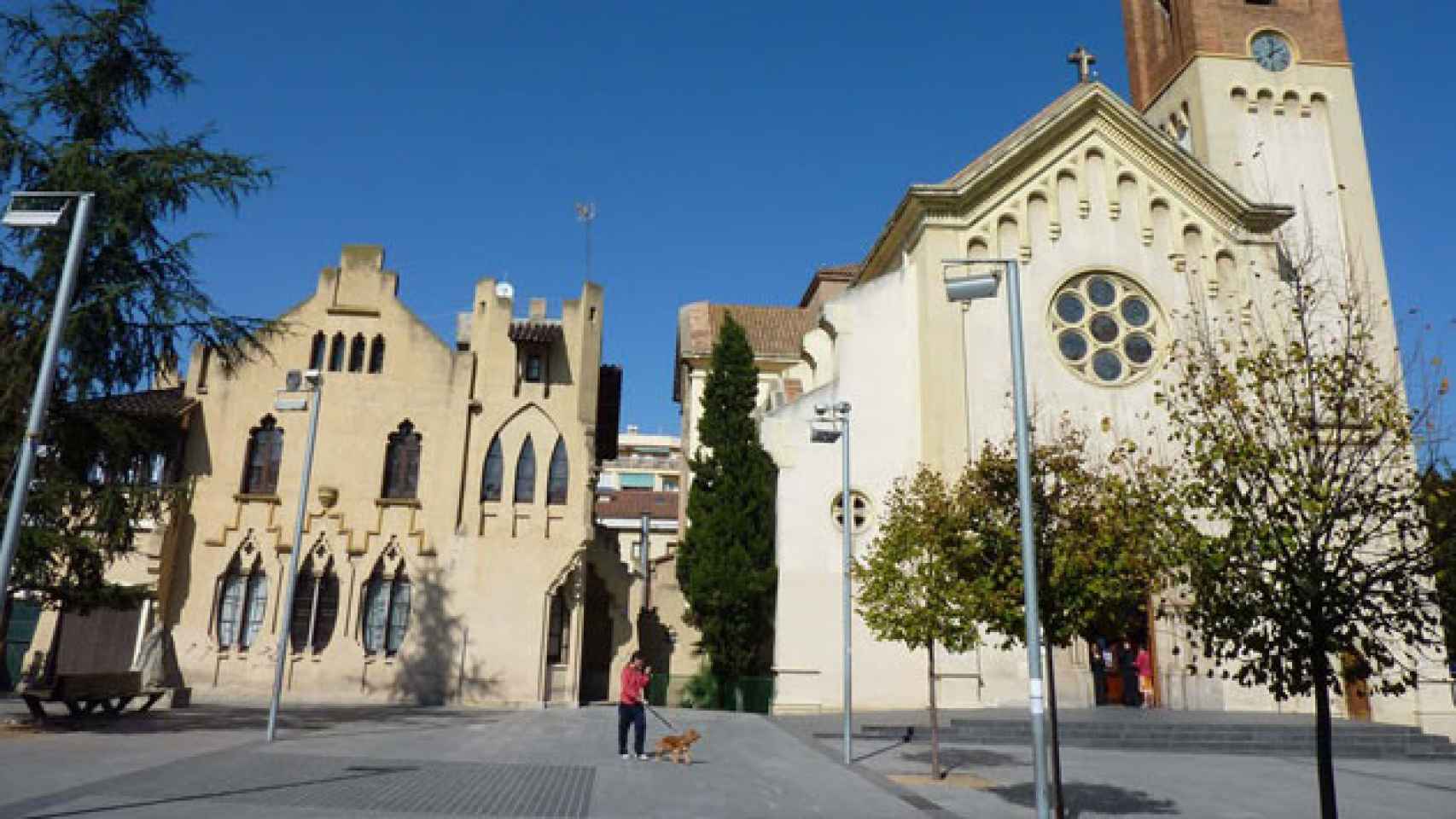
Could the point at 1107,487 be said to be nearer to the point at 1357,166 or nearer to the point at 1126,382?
the point at 1126,382

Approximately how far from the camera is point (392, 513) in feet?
88.6

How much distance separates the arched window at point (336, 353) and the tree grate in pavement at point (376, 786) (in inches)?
617

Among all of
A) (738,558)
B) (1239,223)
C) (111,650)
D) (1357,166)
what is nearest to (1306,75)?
(1357,166)

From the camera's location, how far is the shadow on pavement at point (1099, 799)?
12250mm

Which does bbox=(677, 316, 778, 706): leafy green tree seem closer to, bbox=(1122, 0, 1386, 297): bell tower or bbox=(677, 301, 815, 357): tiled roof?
bbox=(677, 301, 815, 357): tiled roof

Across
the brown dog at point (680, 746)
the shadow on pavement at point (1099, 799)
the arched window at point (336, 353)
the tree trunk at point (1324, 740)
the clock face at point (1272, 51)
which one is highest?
the clock face at point (1272, 51)

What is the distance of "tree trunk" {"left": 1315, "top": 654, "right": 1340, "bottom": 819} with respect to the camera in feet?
28.8

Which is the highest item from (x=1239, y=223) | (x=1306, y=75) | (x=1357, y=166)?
(x=1306, y=75)

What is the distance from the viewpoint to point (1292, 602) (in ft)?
30.7

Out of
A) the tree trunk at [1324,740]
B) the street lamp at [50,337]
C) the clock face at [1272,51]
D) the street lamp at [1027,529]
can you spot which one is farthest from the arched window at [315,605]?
the clock face at [1272,51]

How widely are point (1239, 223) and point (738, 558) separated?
63.6ft

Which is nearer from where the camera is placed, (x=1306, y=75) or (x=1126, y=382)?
(x=1126, y=382)

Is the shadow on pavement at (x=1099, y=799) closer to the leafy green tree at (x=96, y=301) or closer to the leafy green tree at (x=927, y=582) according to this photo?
the leafy green tree at (x=927, y=582)

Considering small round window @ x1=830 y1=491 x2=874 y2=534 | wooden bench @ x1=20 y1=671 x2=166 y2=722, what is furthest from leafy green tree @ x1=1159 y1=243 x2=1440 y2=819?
wooden bench @ x1=20 y1=671 x2=166 y2=722
